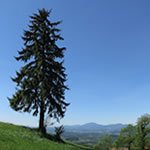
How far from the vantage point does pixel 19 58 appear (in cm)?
2220

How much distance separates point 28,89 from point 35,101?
1760mm

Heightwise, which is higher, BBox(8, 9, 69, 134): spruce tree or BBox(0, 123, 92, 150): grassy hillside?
BBox(8, 9, 69, 134): spruce tree

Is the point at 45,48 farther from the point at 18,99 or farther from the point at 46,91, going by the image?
the point at 18,99

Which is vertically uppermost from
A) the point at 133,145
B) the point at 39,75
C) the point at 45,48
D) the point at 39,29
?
the point at 39,29

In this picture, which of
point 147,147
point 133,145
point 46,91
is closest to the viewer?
point 46,91

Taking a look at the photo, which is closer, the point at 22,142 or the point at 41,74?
the point at 22,142

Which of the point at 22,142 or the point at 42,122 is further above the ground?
the point at 42,122

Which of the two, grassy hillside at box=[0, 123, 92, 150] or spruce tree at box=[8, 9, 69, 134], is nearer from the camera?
grassy hillside at box=[0, 123, 92, 150]

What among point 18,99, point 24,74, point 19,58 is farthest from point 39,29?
point 18,99

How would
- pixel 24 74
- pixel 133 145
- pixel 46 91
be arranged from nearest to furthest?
pixel 46 91 < pixel 24 74 < pixel 133 145

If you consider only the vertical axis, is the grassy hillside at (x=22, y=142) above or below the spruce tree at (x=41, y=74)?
below

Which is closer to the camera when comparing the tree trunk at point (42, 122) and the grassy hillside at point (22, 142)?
the grassy hillside at point (22, 142)

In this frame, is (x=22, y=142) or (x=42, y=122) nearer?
(x=22, y=142)

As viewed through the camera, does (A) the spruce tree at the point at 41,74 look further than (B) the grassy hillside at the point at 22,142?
Yes
